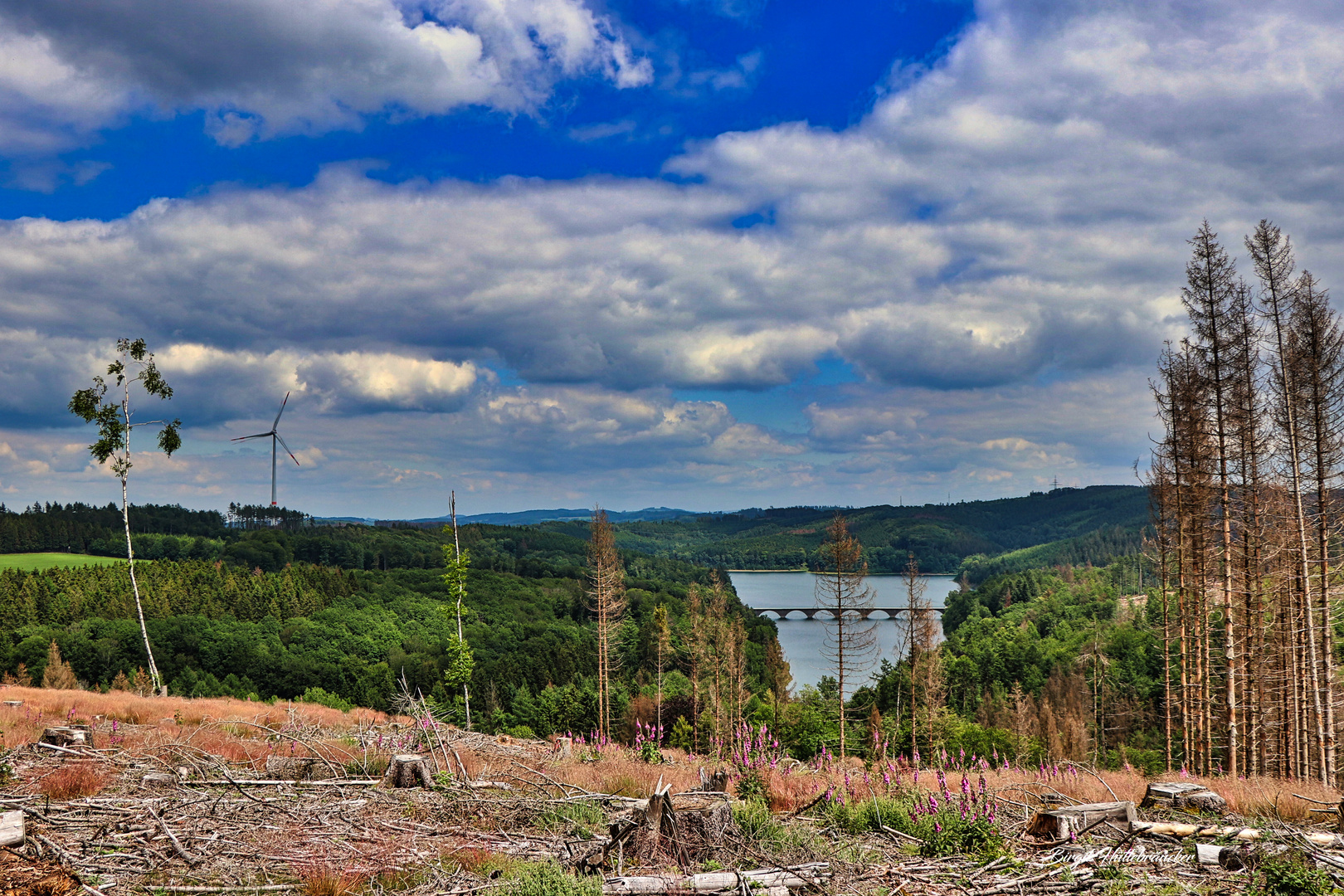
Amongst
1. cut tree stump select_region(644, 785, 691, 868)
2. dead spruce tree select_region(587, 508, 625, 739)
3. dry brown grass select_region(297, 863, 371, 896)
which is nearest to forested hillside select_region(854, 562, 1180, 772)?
dead spruce tree select_region(587, 508, 625, 739)

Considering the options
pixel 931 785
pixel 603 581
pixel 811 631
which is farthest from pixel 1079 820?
pixel 811 631

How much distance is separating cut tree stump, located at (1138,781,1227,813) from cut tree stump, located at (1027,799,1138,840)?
6.39ft

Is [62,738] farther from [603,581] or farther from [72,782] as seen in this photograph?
[603,581]

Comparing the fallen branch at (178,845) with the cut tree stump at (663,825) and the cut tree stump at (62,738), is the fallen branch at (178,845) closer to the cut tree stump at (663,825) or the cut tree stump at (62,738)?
the cut tree stump at (663,825)

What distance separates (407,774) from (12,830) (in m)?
4.02

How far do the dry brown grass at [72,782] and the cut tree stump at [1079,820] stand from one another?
31.8 feet

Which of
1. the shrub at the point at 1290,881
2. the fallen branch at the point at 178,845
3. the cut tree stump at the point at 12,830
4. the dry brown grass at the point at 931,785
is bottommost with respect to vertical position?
the dry brown grass at the point at 931,785

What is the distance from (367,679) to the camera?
3164 inches

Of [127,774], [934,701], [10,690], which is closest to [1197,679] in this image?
[934,701]

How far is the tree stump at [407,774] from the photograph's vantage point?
9.22m

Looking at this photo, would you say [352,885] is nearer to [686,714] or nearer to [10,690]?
[10,690]

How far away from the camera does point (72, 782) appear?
823cm

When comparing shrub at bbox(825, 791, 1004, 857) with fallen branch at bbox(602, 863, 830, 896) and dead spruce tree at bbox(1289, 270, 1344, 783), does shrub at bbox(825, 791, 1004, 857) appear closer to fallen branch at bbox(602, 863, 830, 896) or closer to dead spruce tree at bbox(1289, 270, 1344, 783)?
fallen branch at bbox(602, 863, 830, 896)

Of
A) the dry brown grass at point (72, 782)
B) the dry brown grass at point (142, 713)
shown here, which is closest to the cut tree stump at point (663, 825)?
the dry brown grass at point (72, 782)
